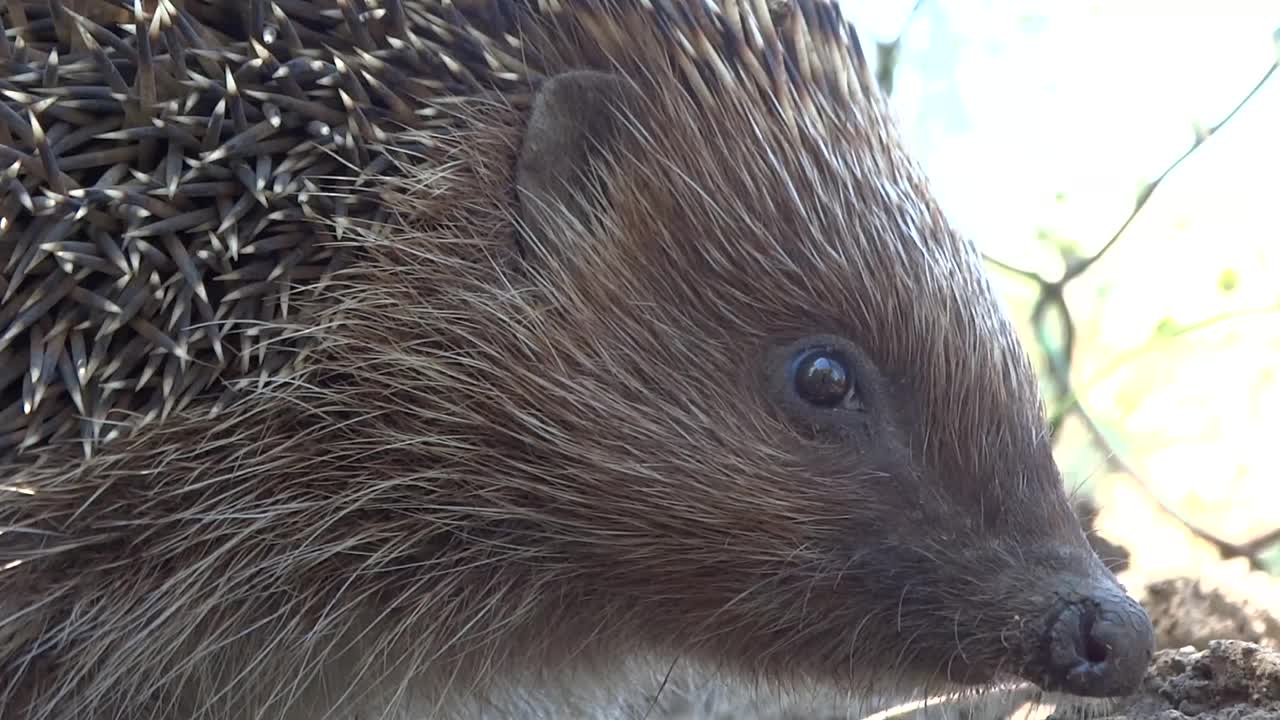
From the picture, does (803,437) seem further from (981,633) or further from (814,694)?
(814,694)

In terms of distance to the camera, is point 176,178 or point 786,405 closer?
point 176,178

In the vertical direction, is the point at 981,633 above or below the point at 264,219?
above

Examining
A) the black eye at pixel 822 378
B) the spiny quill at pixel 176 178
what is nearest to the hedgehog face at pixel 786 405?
the black eye at pixel 822 378

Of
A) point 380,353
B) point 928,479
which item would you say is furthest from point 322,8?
point 928,479

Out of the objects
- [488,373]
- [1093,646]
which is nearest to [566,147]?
[488,373]

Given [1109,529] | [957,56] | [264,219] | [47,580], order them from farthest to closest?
[957,56] → [1109,529] → [47,580] → [264,219]

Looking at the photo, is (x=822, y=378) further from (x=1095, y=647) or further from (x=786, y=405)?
(x=1095, y=647)

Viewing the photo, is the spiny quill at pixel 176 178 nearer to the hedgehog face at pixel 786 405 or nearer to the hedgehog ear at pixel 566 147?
the hedgehog ear at pixel 566 147

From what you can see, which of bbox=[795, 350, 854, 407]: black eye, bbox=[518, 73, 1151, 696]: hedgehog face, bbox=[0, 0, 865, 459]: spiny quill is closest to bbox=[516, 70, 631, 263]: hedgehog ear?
bbox=[518, 73, 1151, 696]: hedgehog face
